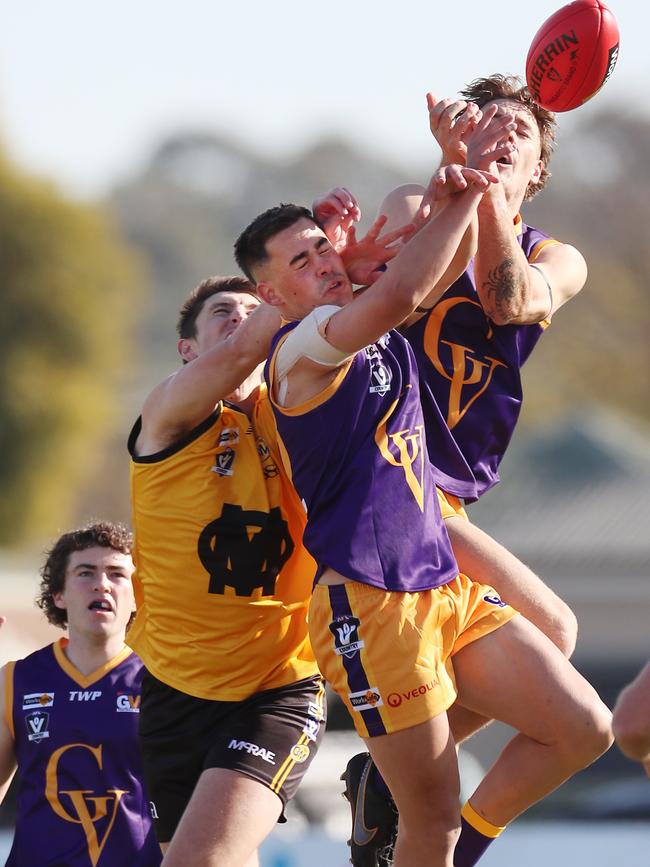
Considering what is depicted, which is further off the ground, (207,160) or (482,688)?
(207,160)

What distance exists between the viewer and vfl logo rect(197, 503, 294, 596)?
219 inches

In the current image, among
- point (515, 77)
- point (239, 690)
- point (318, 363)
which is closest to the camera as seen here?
point (318, 363)

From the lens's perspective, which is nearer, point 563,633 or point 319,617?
point 319,617

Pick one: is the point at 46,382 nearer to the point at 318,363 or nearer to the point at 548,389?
the point at 548,389

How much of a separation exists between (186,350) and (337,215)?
0.96m

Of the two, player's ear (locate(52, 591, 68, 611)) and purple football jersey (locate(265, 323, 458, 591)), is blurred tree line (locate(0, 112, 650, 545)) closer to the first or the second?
player's ear (locate(52, 591, 68, 611))

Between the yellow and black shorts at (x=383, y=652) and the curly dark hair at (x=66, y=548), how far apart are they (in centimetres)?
188

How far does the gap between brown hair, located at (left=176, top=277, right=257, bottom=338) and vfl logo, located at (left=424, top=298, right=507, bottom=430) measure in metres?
0.72

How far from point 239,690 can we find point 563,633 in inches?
44.1

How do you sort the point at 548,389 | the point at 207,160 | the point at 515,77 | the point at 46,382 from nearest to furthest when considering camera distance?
the point at 515,77
the point at 46,382
the point at 548,389
the point at 207,160

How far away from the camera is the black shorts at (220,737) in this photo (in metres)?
5.44

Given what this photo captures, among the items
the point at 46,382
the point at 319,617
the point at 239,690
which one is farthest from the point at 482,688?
the point at 46,382

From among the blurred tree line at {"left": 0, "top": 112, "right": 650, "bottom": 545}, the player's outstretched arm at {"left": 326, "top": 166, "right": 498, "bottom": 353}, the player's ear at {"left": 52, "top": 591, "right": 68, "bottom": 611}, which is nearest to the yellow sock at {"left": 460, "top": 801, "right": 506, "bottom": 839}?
the player's outstretched arm at {"left": 326, "top": 166, "right": 498, "bottom": 353}

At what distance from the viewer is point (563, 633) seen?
5406 millimetres
